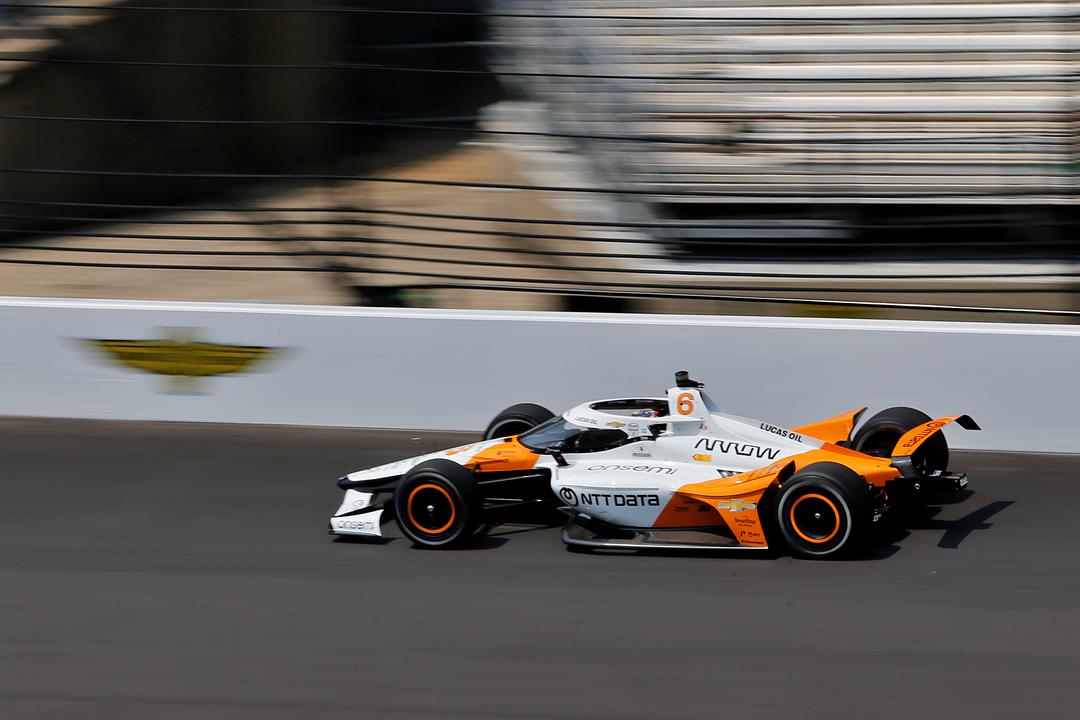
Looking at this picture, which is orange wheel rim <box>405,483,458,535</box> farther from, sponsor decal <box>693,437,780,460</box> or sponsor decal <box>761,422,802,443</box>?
sponsor decal <box>761,422,802,443</box>

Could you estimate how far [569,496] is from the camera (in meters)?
5.76

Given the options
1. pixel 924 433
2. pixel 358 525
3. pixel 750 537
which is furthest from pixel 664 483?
pixel 358 525

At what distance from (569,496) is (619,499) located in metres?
0.23

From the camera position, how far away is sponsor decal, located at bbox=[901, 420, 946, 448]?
5.82 m

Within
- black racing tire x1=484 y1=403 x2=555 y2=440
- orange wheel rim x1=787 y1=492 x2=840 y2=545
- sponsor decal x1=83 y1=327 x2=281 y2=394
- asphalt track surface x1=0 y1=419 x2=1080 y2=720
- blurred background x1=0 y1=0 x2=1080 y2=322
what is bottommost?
asphalt track surface x1=0 y1=419 x2=1080 y2=720

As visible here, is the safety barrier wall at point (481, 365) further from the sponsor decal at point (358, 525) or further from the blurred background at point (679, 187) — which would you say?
the sponsor decal at point (358, 525)

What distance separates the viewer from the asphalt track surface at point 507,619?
4.30m

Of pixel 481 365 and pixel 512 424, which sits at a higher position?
pixel 481 365

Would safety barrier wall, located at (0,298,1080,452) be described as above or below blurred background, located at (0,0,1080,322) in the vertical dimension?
below

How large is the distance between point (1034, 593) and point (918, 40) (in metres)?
5.73

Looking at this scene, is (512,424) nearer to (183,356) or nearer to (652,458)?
(652,458)

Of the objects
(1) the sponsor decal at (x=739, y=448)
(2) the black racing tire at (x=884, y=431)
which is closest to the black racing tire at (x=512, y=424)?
(1) the sponsor decal at (x=739, y=448)

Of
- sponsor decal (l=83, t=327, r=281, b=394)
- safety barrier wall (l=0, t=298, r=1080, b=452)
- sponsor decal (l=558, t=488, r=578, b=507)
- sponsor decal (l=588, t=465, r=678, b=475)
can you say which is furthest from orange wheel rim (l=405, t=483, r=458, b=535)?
sponsor decal (l=83, t=327, r=281, b=394)

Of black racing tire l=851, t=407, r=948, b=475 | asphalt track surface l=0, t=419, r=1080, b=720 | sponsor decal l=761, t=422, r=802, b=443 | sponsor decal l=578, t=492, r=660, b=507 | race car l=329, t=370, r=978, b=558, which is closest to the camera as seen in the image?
asphalt track surface l=0, t=419, r=1080, b=720
